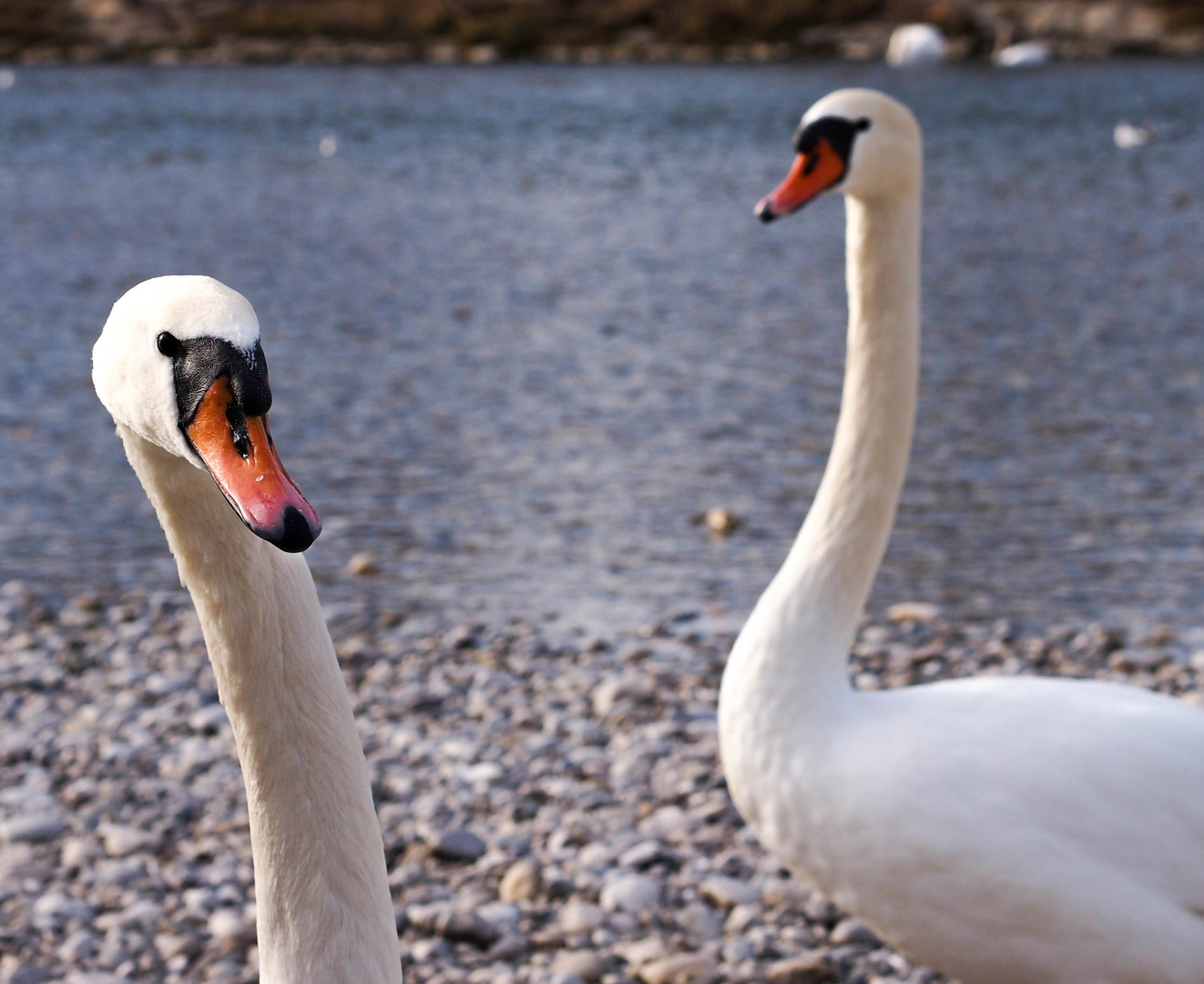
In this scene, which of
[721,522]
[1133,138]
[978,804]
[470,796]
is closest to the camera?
[978,804]

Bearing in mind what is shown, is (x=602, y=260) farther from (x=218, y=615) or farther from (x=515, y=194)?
(x=218, y=615)

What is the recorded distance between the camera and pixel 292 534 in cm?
146

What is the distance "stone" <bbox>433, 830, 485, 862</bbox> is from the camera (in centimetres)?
401

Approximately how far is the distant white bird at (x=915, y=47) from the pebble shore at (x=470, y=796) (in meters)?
41.7

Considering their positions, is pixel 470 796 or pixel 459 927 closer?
pixel 459 927

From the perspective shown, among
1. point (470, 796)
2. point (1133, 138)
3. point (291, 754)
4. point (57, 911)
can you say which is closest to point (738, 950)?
point (470, 796)

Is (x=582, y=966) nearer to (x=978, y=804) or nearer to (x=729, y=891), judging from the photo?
(x=729, y=891)

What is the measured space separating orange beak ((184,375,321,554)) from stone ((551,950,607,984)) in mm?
2214

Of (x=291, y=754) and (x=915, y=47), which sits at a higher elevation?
(x=915, y=47)

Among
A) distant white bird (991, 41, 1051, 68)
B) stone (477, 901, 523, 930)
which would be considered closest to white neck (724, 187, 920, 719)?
stone (477, 901, 523, 930)

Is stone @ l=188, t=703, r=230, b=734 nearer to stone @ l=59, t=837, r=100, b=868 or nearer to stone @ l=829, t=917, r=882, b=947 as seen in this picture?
stone @ l=59, t=837, r=100, b=868

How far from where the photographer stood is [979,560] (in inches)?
254

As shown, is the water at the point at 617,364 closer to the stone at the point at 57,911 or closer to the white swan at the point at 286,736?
the stone at the point at 57,911

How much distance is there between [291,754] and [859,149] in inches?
86.1
